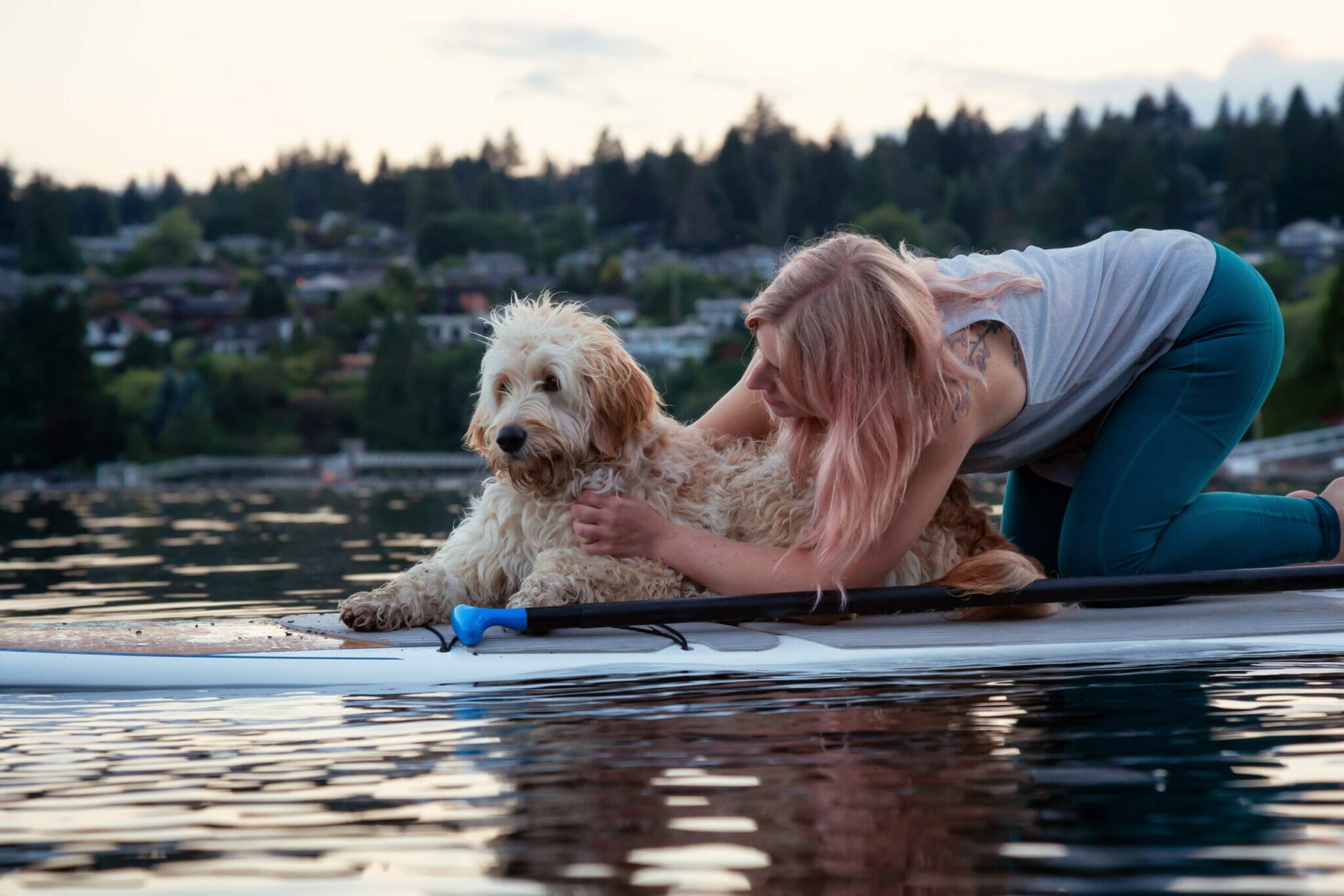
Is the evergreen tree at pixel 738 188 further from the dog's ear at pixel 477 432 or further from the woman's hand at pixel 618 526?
the woman's hand at pixel 618 526

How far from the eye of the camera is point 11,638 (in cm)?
496

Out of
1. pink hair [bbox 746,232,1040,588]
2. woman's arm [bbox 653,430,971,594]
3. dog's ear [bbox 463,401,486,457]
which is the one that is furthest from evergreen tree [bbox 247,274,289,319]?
pink hair [bbox 746,232,1040,588]

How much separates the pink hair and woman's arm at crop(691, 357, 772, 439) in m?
1.16

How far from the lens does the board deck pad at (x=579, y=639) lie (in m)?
4.77

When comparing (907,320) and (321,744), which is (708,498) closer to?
(907,320)

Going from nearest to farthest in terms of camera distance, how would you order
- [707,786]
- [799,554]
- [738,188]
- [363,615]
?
1. [707,786]
2. [799,554]
3. [363,615]
4. [738,188]

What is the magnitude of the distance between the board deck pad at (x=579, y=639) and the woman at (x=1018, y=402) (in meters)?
0.18

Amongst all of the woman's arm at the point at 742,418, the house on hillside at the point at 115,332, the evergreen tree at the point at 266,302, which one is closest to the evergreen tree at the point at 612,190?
the evergreen tree at the point at 266,302

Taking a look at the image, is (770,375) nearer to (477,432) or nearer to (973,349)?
(973,349)

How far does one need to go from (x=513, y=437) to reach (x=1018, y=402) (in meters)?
1.71

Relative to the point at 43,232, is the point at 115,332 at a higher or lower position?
lower

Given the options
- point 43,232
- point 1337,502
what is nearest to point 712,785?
point 1337,502

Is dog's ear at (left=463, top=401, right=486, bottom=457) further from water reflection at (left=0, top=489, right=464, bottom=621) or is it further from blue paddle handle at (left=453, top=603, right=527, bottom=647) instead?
water reflection at (left=0, top=489, right=464, bottom=621)

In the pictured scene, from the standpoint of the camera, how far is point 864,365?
4262mm
